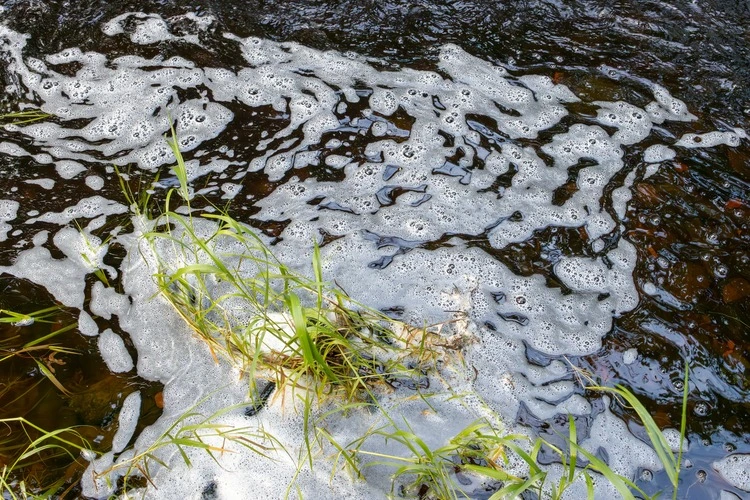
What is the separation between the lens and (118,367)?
7.00 feet

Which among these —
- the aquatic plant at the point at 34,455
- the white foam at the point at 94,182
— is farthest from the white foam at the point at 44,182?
the aquatic plant at the point at 34,455

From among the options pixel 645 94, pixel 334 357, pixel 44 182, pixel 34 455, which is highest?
pixel 645 94

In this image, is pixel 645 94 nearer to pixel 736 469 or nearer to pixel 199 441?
pixel 736 469

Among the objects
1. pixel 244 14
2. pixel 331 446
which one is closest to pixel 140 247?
pixel 331 446

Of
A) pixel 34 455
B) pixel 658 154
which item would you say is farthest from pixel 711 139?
pixel 34 455

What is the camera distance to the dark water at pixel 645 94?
214cm

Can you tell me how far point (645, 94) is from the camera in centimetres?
300

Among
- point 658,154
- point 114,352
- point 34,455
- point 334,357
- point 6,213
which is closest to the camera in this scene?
point 34,455

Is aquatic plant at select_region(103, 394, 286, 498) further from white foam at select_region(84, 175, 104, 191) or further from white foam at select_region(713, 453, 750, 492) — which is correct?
white foam at select_region(713, 453, 750, 492)

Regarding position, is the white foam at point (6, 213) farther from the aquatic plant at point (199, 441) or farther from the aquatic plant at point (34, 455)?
the aquatic plant at point (199, 441)

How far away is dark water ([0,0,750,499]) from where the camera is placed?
7.02 feet

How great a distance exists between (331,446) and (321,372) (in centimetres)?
24

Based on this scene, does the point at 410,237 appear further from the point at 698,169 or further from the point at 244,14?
→ the point at 244,14

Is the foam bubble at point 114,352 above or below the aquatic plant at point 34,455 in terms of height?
above
